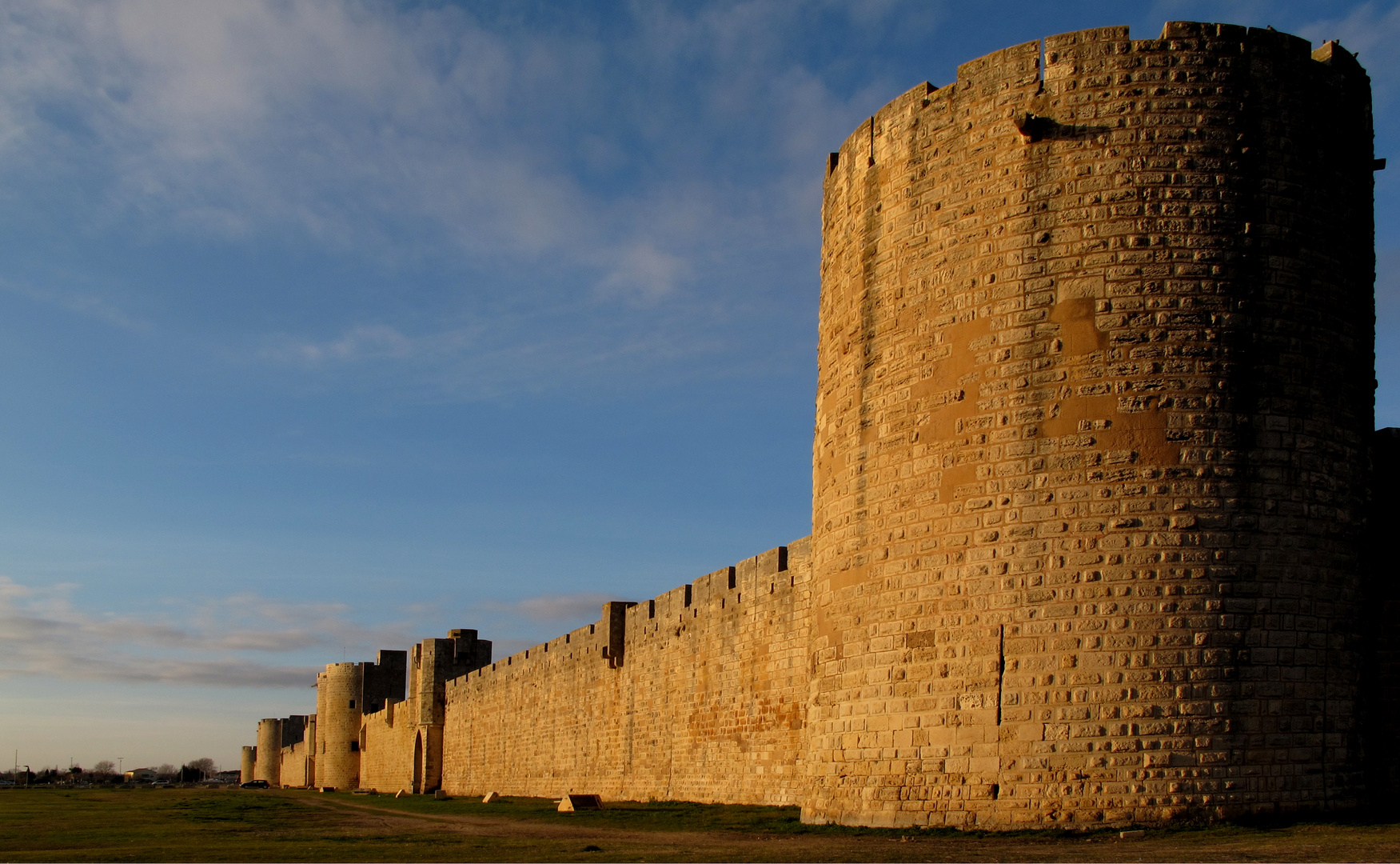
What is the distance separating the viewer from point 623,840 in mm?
11016

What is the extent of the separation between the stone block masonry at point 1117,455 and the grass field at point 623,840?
449 millimetres

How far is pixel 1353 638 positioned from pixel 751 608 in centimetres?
846

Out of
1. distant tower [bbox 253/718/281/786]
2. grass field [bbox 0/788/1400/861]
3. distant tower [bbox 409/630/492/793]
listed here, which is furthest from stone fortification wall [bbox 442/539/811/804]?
distant tower [bbox 253/718/281/786]

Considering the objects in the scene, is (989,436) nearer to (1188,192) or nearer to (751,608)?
(1188,192)

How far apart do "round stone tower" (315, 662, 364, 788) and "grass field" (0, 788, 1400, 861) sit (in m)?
34.4

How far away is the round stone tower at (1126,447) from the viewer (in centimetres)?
898

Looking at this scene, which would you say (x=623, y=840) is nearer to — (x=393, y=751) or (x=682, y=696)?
(x=682, y=696)

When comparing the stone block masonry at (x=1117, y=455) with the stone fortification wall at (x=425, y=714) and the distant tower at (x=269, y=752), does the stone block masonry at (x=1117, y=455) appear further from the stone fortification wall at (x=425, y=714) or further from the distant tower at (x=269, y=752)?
the distant tower at (x=269, y=752)

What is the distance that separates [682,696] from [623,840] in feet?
25.2

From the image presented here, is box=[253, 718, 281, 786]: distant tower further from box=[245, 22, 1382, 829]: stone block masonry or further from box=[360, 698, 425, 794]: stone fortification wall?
box=[245, 22, 1382, 829]: stone block masonry

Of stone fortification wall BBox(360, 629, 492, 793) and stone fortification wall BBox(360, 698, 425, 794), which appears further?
stone fortification wall BBox(360, 698, 425, 794)

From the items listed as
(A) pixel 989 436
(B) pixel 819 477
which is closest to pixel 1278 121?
(A) pixel 989 436

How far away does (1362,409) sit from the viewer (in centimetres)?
990

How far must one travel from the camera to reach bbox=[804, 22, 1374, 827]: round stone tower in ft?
29.5
